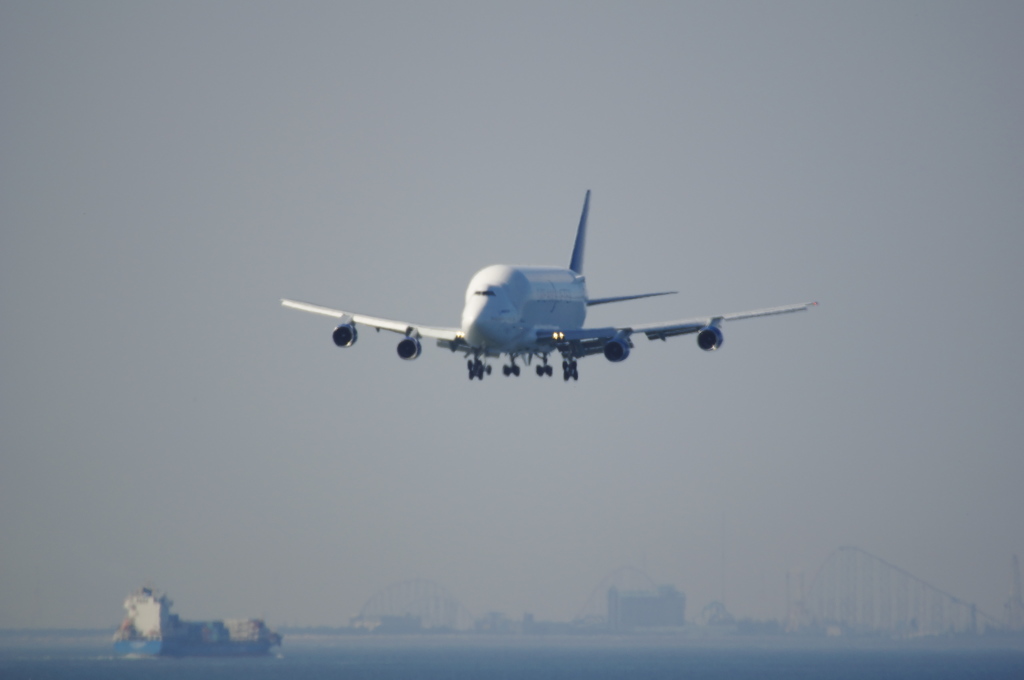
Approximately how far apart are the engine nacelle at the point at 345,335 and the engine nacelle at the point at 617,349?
50.4 ft

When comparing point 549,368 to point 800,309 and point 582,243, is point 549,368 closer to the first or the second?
point 800,309

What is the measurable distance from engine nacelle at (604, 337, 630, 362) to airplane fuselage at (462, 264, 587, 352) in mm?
5009

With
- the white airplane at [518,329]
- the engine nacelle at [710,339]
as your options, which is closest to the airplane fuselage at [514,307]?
the white airplane at [518,329]

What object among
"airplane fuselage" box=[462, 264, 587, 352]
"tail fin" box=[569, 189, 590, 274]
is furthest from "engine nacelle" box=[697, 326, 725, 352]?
"tail fin" box=[569, 189, 590, 274]

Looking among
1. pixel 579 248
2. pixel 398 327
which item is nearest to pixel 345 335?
pixel 398 327

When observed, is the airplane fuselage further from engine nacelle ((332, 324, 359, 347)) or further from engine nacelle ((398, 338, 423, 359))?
engine nacelle ((332, 324, 359, 347))

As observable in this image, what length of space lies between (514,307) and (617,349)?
678cm

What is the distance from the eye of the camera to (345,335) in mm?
79562

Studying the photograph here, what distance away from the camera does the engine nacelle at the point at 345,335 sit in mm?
79438

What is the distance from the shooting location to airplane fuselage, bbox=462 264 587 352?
77188 mm

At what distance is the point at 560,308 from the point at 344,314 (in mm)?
15480

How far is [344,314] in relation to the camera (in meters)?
82.0

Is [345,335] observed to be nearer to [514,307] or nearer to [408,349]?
[408,349]

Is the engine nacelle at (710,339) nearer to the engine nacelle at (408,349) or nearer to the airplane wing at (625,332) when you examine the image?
the airplane wing at (625,332)
